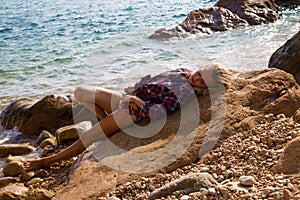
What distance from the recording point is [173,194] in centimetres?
321

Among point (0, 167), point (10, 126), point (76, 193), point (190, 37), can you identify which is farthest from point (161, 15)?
point (76, 193)

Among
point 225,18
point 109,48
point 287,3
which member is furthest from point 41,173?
point 287,3

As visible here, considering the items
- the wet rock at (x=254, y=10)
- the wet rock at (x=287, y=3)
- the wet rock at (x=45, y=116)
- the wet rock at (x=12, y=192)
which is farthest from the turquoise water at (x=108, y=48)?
the wet rock at (x=12, y=192)

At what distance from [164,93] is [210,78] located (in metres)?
0.56

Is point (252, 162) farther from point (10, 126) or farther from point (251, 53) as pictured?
point (251, 53)

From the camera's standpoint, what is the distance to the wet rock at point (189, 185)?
318 cm

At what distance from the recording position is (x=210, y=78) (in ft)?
15.9

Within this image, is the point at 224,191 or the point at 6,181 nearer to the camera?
the point at 224,191

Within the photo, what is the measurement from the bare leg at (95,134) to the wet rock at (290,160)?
76.7 inches

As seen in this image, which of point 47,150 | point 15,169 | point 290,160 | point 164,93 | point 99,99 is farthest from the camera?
point 47,150

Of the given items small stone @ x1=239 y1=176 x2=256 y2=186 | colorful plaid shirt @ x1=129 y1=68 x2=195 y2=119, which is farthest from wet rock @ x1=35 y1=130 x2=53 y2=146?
small stone @ x1=239 y1=176 x2=256 y2=186

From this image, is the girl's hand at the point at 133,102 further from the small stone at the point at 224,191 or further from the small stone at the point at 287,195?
the small stone at the point at 287,195

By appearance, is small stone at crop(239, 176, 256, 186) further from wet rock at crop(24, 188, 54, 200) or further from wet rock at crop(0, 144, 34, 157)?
wet rock at crop(0, 144, 34, 157)

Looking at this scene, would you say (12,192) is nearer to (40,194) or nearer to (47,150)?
(40,194)
